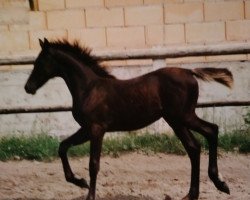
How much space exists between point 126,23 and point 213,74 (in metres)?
3.56

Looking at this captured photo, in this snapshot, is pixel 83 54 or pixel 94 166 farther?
pixel 83 54

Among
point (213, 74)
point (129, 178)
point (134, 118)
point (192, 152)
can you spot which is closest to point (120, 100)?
point (134, 118)

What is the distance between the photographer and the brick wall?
765 centimetres

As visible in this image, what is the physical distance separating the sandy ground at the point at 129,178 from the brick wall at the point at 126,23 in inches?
98.2

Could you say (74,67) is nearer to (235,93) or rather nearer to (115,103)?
(115,103)

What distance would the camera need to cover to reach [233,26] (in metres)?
7.66

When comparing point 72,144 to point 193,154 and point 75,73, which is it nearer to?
point 75,73

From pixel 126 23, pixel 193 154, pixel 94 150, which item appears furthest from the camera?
pixel 126 23

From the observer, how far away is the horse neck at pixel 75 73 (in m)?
4.30

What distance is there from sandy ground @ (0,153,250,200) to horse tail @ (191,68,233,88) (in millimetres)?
1225

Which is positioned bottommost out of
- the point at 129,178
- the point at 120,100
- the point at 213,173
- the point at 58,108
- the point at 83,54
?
the point at 129,178

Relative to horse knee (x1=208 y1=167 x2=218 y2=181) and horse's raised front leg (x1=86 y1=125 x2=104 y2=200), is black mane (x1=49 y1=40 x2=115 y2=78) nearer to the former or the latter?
horse's raised front leg (x1=86 y1=125 x2=104 y2=200)

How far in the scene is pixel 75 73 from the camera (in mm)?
4344

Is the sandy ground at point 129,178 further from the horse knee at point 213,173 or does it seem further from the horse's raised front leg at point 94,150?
the horse's raised front leg at point 94,150
